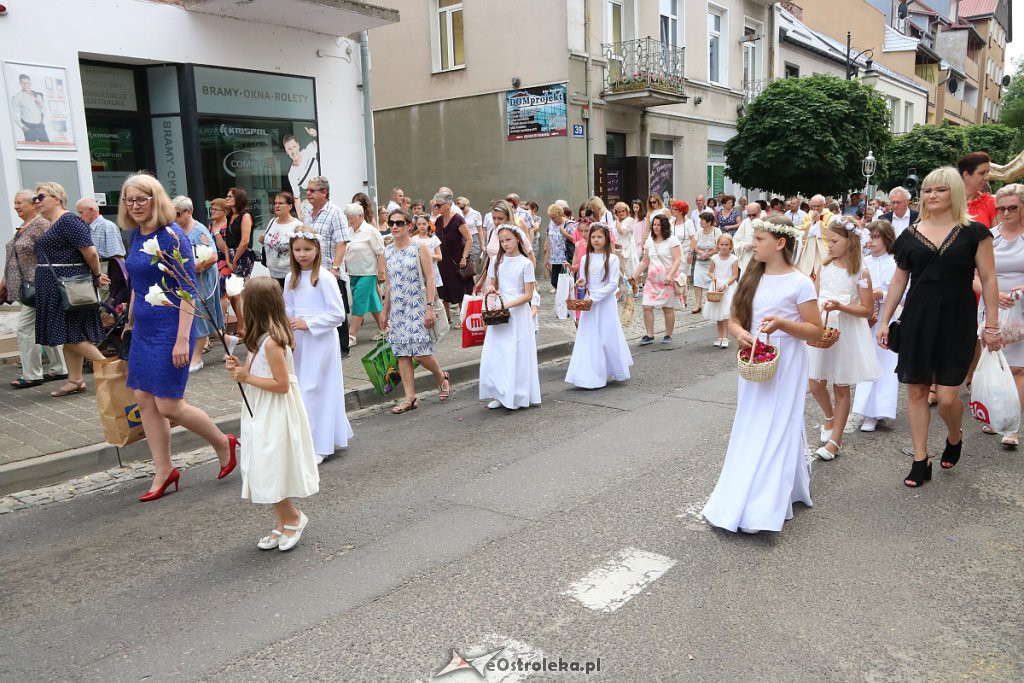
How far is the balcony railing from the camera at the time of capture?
20.0 metres

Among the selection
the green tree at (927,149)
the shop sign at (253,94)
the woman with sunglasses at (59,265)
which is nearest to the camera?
the woman with sunglasses at (59,265)

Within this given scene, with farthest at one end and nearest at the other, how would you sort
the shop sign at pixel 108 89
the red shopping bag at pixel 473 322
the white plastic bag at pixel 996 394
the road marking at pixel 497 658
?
1. the shop sign at pixel 108 89
2. the red shopping bag at pixel 473 322
3. the white plastic bag at pixel 996 394
4. the road marking at pixel 497 658

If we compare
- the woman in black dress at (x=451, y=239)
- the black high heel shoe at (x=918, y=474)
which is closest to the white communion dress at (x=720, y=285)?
the woman in black dress at (x=451, y=239)

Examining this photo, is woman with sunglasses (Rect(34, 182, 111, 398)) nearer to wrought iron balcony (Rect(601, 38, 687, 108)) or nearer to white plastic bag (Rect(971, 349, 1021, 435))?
white plastic bag (Rect(971, 349, 1021, 435))

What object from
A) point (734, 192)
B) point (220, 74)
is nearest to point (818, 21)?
point (734, 192)

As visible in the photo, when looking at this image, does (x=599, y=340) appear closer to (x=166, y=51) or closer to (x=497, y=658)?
(x=497, y=658)

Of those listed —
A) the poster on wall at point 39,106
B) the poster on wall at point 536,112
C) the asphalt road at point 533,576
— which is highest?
the poster on wall at point 536,112

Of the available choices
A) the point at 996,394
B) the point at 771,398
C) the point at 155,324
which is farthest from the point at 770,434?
the point at 155,324

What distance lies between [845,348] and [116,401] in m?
5.08

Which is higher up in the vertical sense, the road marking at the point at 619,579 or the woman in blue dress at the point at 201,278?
the woman in blue dress at the point at 201,278

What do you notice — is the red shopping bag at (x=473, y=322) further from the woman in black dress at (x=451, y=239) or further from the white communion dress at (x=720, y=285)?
the white communion dress at (x=720, y=285)

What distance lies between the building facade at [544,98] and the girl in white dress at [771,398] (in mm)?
15100

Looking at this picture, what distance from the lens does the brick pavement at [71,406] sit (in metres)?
6.38

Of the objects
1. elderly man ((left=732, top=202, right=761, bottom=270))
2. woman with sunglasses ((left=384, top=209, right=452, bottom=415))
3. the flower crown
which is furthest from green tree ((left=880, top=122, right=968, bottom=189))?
the flower crown
